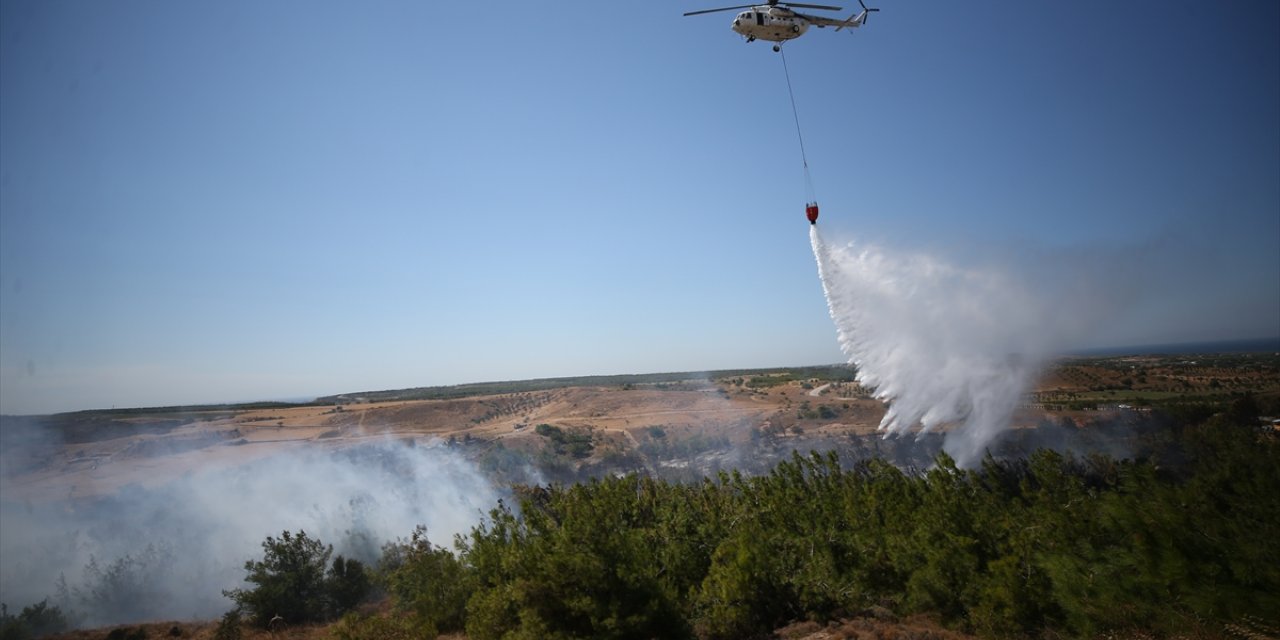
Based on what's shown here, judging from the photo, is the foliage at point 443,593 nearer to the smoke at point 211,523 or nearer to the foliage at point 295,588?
the foliage at point 295,588

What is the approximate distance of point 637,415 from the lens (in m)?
97.3

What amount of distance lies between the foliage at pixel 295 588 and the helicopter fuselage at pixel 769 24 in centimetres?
3843

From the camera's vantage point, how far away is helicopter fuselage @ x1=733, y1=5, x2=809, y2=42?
24547 mm

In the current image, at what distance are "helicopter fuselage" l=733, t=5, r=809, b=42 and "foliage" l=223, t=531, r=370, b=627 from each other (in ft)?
126

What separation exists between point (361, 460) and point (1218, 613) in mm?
83475

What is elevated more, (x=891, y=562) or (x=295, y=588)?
(x=891, y=562)

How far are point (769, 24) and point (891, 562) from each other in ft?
74.9

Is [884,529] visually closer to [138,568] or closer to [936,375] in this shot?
[936,375]

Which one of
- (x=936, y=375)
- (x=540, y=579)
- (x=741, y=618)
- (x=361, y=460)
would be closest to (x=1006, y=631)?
(x=741, y=618)

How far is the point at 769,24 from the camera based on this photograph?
2466cm

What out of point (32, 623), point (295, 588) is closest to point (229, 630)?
point (295, 588)

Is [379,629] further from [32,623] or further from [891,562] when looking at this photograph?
[32,623]

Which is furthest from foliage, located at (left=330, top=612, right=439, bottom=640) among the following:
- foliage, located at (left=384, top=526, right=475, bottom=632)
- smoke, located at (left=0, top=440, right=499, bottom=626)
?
smoke, located at (left=0, top=440, right=499, bottom=626)

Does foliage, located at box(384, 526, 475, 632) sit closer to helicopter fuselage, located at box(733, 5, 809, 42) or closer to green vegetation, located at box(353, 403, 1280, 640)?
green vegetation, located at box(353, 403, 1280, 640)
